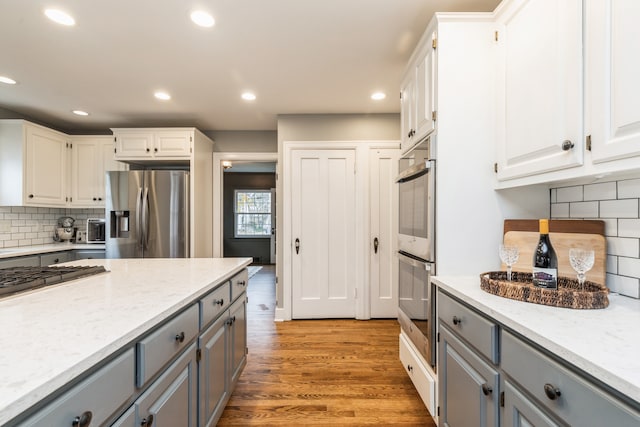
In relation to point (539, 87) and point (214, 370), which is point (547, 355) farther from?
point (214, 370)

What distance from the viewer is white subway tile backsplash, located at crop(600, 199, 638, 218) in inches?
49.3

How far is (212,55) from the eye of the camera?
2.32 metres

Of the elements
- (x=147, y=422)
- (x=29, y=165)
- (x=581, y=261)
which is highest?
(x=29, y=165)

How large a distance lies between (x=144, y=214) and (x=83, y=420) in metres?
3.22

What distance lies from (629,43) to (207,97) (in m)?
3.08

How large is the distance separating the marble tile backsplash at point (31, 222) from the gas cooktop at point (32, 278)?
2.53 meters

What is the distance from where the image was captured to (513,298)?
1249 mm

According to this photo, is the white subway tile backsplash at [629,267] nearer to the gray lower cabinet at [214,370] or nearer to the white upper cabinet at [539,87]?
the white upper cabinet at [539,87]

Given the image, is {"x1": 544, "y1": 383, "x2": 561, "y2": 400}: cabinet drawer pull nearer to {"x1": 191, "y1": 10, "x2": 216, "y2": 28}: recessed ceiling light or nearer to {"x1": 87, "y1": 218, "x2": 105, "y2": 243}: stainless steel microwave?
{"x1": 191, "y1": 10, "x2": 216, "y2": 28}: recessed ceiling light

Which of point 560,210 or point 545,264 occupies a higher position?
point 560,210

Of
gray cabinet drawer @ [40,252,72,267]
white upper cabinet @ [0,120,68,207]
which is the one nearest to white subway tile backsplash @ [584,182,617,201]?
gray cabinet drawer @ [40,252,72,267]

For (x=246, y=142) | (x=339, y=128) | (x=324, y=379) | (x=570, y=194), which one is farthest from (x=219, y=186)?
(x=570, y=194)

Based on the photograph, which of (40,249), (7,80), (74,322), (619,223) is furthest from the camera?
(40,249)

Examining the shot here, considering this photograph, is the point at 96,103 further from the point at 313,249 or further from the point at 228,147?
the point at 313,249
